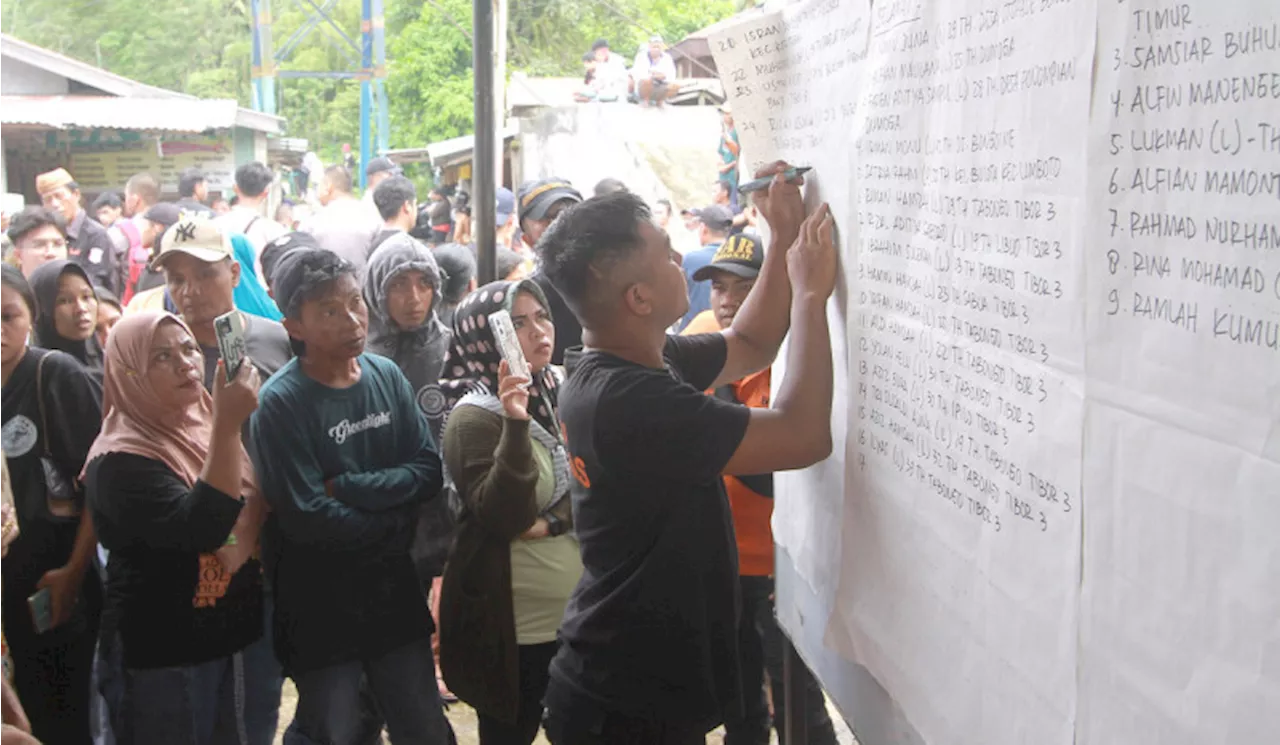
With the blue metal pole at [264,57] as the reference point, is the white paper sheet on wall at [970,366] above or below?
below

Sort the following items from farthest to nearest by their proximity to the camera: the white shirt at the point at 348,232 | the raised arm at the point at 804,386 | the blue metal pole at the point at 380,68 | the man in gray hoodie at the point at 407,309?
the blue metal pole at the point at 380,68 < the white shirt at the point at 348,232 < the man in gray hoodie at the point at 407,309 < the raised arm at the point at 804,386

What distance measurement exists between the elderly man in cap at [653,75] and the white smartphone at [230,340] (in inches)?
520

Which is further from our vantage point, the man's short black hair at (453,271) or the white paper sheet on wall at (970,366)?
the man's short black hair at (453,271)

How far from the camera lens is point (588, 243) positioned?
213 cm

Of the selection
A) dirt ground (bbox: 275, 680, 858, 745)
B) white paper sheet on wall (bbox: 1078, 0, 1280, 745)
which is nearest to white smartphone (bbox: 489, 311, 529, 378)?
white paper sheet on wall (bbox: 1078, 0, 1280, 745)

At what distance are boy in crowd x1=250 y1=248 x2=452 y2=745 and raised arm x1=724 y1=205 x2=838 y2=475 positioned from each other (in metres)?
1.45

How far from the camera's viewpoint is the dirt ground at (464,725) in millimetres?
4316

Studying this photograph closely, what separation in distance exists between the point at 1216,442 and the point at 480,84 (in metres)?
3.26

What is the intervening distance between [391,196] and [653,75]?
10415mm

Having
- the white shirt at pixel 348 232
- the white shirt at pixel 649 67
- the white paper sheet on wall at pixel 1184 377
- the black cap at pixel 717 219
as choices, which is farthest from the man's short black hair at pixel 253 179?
the white shirt at pixel 649 67

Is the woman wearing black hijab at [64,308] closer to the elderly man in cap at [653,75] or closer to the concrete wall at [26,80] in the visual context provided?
the elderly man in cap at [653,75]

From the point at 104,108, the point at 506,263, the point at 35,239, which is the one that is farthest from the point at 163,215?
the point at 104,108

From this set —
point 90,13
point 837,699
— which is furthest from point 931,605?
point 90,13

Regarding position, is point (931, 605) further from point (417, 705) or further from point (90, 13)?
point (90, 13)
